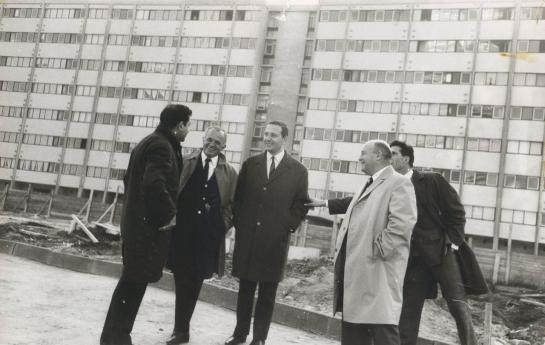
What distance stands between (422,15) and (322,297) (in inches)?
1558

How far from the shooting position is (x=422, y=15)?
149ft

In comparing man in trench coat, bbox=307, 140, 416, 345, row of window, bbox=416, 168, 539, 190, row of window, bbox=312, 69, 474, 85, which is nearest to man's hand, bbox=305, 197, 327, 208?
man in trench coat, bbox=307, 140, 416, 345

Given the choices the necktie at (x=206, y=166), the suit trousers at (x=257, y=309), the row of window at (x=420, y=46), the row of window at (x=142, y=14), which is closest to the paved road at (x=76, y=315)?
the suit trousers at (x=257, y=309)

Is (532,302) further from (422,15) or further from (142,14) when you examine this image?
(142,14)

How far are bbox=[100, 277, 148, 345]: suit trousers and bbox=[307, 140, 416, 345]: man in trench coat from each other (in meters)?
1.64

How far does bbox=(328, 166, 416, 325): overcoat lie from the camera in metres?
4.11

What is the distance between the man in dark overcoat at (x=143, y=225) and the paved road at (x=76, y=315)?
0.48 m

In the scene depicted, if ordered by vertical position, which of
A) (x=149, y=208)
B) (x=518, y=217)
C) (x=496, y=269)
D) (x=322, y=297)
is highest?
(x=518, y=217)

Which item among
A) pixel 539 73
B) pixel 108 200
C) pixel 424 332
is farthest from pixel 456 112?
pixel 424 332

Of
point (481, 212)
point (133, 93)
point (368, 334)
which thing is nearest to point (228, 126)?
point (133, 93)

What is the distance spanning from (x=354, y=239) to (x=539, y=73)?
4319cm

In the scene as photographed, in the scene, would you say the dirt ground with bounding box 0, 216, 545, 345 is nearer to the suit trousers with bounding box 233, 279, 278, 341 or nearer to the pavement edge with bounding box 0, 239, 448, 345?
the pavement edge with bounding box 0, 239, 448, 345

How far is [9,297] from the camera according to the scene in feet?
19.0

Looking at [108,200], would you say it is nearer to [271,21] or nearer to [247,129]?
[247,129]
